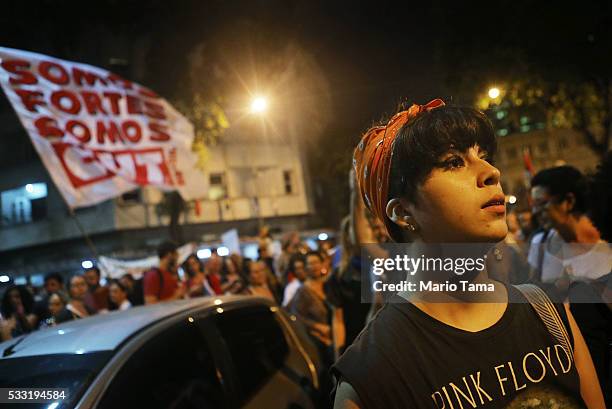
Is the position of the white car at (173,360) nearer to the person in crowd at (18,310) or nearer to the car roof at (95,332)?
the car roof at (95,332)

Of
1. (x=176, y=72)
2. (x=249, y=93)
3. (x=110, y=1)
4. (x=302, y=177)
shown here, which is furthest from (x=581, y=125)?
(x=302, y=177)

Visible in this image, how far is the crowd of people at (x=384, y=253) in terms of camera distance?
1.41 meters

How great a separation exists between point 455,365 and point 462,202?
42 centimetres

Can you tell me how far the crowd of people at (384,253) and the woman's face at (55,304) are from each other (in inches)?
0.8

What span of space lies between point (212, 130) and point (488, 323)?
16565mm

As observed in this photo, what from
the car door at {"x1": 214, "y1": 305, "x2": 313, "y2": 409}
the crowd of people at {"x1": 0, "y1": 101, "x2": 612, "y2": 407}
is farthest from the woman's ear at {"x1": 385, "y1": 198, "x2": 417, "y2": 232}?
the car door at {"x1": 214, "y1": 305, "x2": 313, "y2": 409}

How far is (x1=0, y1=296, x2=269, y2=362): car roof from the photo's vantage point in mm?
2551

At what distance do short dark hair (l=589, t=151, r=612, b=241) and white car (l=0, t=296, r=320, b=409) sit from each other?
6.77ft

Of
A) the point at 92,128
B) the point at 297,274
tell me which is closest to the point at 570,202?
the point at 297,274

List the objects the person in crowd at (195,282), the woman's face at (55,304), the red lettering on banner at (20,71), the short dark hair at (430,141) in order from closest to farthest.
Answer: the short dark hair at (430,141) < the red lettering on banner at (20,71) < the woman's face at (55,304) < the person in crowd at (195,282)

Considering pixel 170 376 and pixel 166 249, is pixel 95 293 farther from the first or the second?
pixel 170 376

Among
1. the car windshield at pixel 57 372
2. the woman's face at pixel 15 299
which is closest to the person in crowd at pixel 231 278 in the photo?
the woman's face at pixel 15 299

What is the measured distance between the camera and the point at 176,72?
58.2 feet

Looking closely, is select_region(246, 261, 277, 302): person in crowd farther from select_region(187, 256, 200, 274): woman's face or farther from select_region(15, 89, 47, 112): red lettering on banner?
select_region(15, 89, 47, 112): red lettering on banner
